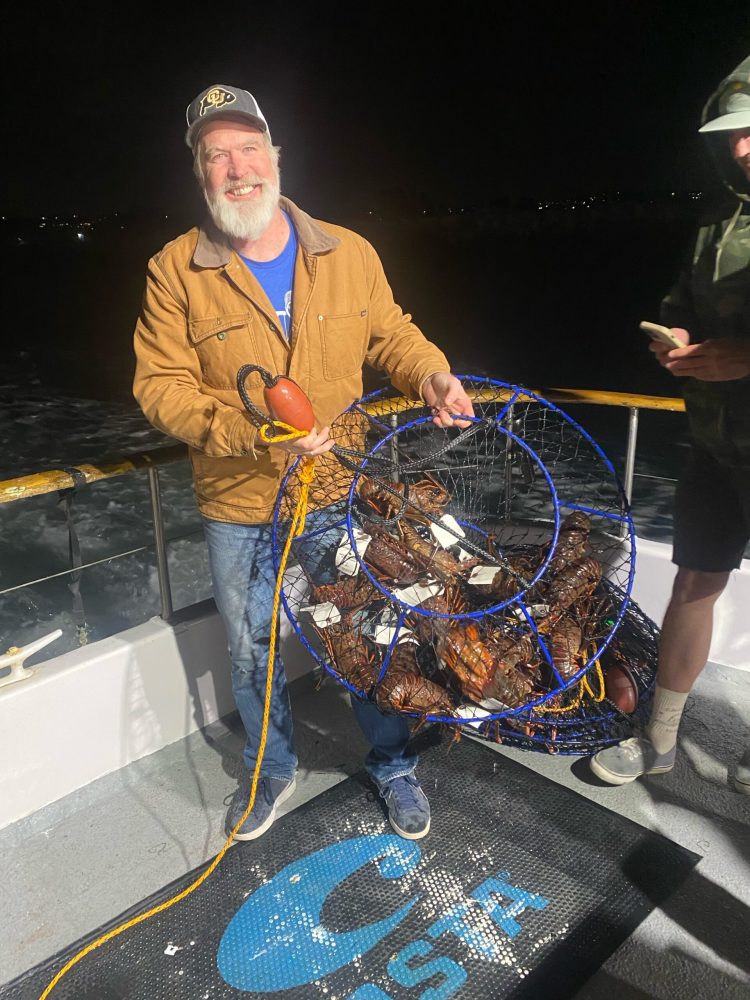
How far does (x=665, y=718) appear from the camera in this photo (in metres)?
2.52

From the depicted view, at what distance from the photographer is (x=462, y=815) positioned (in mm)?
2416

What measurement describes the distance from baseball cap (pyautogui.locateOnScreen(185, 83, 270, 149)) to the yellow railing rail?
1.10 metres

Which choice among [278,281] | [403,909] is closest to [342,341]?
[278,281]

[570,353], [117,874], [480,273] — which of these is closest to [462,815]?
[117,874]

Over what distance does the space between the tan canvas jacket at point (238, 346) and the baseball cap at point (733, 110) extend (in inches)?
40.9

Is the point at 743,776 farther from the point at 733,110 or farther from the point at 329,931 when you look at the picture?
the point at 733,110

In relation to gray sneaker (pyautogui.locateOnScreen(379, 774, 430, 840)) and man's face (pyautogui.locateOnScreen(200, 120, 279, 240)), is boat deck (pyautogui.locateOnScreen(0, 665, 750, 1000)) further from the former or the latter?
man's face (pyautogui.locateOnScreen(200, 120, 279, 240))

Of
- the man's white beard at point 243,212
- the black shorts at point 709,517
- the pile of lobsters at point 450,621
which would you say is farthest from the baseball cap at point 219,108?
the black shorts at point 709,517

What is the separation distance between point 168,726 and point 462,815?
4.12 feet

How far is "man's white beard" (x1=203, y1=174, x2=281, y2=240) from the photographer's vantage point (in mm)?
2119

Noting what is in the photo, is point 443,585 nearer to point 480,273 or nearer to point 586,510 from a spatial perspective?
point 586,510

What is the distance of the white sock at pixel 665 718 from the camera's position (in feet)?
8.23

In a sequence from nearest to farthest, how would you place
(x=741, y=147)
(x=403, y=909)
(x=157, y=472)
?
1. (x=741, y=147)
2. (x=403, y=909)
3. (x=157, y=472)

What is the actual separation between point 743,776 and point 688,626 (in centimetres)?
62
